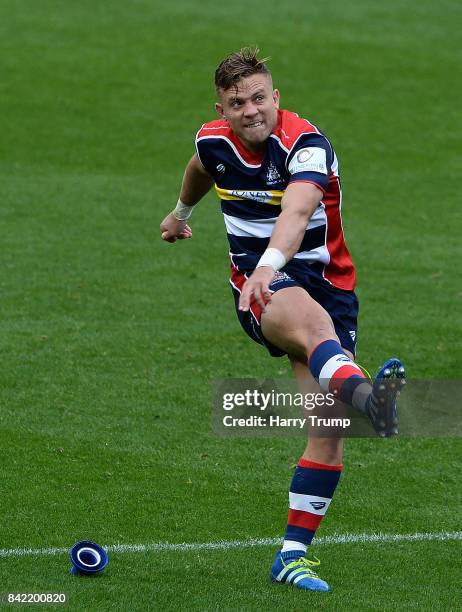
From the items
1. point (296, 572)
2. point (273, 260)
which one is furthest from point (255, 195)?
point (296, 572)

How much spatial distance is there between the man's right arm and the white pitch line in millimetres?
1598

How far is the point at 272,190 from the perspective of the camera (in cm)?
551

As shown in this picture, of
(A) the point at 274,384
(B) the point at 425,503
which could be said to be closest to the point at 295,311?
(B) the point at 425,503

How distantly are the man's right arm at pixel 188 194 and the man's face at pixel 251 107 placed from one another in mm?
498

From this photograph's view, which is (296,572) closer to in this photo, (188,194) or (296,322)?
(296,322)

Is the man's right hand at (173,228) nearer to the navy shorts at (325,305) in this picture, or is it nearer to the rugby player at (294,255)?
the rugby player at (294,255)

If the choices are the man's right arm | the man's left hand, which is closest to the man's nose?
the man's right arm

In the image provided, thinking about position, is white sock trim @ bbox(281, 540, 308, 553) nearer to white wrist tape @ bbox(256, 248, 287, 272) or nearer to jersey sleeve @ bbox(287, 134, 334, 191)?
white wrist tape @ bbox(256, 248, 287, 272)

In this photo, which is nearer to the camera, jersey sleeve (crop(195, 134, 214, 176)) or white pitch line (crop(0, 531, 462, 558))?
jersey sleeve (crop(195, 134, 214, 176))

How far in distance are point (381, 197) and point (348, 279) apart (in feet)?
34.3

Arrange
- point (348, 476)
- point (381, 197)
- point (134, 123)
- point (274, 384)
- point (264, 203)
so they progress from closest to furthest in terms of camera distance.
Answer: point (264, 203)
point (348, 476)
point (274, 384)
point (381, 197)
point (134, 123)

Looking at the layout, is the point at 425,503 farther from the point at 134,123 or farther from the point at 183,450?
the point at 134,123

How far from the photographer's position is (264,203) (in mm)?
5562

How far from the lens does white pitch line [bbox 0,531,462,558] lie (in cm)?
583
